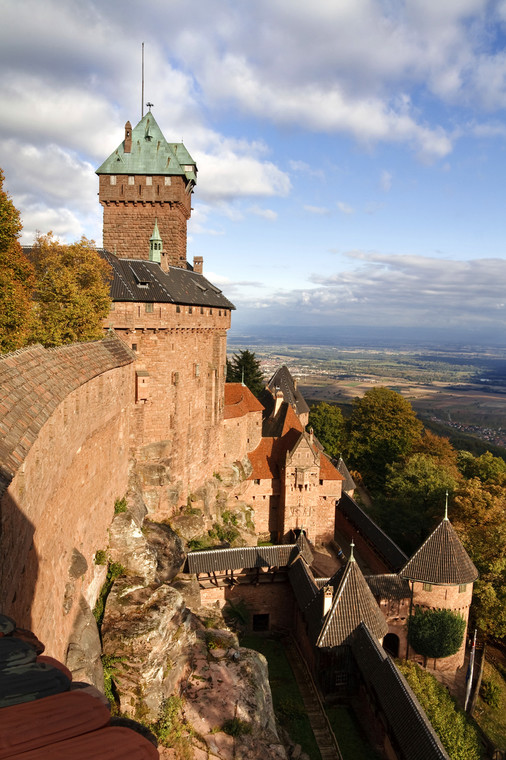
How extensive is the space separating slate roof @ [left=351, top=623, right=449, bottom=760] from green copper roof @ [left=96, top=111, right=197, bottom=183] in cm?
2461

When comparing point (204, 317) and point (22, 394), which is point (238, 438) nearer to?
point (204, 317)

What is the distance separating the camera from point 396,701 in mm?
16312

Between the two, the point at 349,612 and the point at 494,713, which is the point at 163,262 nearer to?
the point at 349,612

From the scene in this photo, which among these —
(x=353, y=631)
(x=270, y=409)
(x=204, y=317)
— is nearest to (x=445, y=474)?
(x=270, y=409)

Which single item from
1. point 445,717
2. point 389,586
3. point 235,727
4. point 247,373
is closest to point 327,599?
point 389,586

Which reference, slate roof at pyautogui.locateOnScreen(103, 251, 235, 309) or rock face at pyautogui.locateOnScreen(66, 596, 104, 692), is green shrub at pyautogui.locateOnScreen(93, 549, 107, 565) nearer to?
rock face at pyautogui.locateOnScreen(66, 596, 104, 692)

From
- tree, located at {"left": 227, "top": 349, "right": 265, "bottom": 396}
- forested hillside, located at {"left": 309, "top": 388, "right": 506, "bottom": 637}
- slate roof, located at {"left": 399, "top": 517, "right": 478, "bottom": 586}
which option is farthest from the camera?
tree, located at {"left": 227, "top": 349, "right": 265, "bottom": 396}

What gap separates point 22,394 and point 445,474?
3530 centimetres

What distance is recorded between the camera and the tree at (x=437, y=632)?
893 inches

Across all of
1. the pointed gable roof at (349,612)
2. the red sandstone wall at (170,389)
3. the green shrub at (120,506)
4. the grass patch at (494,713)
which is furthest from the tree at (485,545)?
the green shrub at (120,506)

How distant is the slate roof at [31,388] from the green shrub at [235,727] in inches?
442

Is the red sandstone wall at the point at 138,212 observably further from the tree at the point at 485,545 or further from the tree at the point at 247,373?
the tree at the point at 485,545

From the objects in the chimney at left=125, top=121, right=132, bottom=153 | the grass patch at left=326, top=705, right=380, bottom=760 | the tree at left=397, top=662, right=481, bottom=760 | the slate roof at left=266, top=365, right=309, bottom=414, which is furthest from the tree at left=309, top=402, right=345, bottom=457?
the chimney at left=125, top=121, right=132, bottom=153

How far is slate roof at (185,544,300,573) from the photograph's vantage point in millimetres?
24203
